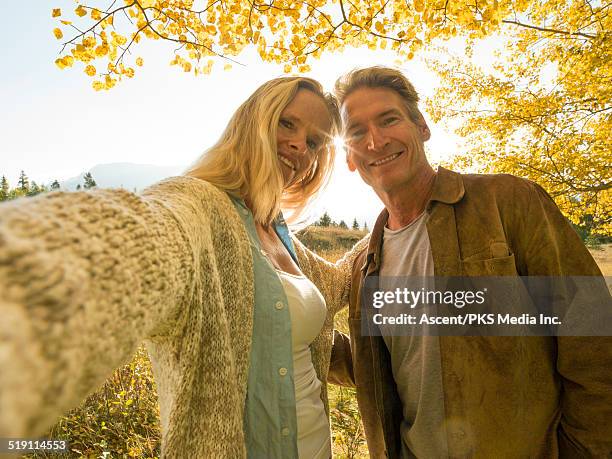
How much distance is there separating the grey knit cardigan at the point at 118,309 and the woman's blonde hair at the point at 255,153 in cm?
55

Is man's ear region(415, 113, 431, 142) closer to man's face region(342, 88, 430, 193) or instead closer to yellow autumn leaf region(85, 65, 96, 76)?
man's face region(342, 88, 430, 193)

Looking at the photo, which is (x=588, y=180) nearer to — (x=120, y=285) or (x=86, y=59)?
(x=120, y=285)

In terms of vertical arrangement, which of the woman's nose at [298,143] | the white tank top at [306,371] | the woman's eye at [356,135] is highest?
the woman's eye at [356,135]

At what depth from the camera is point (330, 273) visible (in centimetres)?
246

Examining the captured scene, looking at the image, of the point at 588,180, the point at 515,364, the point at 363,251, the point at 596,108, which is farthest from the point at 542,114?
the point at 515,364

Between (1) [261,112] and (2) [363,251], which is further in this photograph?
(2) [363,251]

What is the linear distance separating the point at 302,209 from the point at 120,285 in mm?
2510

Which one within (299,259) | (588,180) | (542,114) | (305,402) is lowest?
(305,402)

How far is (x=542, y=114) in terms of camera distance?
15.8ft

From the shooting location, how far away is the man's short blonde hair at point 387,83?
238 cm

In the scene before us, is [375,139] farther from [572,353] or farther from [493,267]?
[572,353]

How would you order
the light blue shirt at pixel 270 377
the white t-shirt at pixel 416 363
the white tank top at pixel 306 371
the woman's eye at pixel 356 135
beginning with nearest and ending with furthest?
the light blue shirt at pixel 270 377
the white tank top at pixel 306 371
the white t-shirt at pixel 416 363
the woman's eye at pixel 356 135

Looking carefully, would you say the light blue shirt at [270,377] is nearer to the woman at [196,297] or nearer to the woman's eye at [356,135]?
the woman at [196,297]

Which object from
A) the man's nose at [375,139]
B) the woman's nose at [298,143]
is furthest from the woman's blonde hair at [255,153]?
the man's nose at [375,139]
